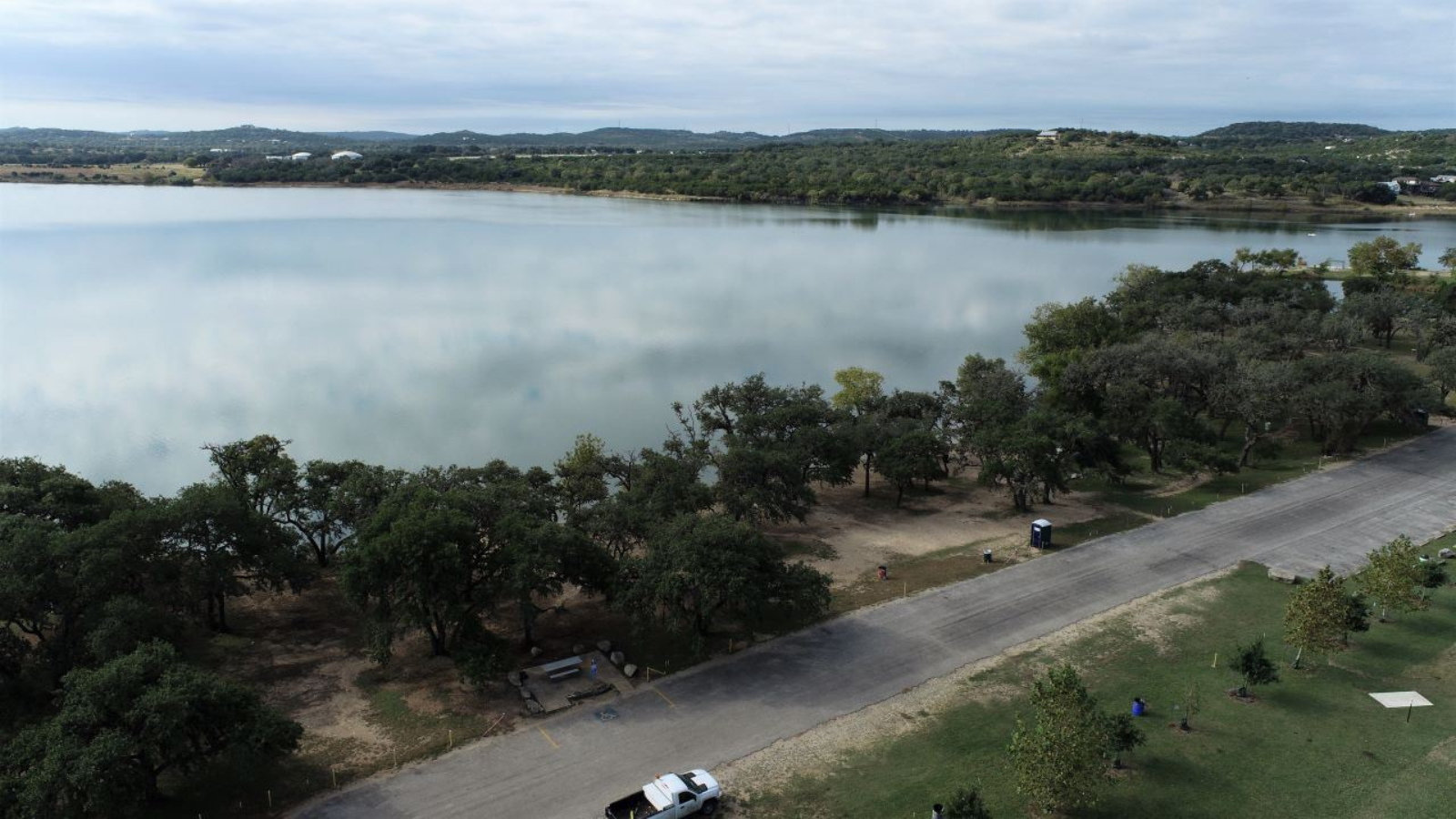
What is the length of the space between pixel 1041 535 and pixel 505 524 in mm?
17732

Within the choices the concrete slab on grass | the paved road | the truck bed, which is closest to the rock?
the paved road

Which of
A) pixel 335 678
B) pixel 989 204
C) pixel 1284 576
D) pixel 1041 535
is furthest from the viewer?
pixel 989 204

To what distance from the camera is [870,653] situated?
22969 millimetres

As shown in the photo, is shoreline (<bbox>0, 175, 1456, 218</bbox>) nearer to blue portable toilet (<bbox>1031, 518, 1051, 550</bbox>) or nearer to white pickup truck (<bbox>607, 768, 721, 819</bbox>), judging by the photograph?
blue portable toilet (<bbox>1031, 518, 1051, 550</bbox>)

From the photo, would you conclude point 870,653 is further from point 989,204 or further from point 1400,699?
point 989,204

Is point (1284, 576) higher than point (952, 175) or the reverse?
the reverse

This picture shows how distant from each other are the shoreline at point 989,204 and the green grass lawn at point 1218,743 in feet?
424

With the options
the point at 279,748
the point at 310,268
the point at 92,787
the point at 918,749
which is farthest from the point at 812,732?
the point at 310,268

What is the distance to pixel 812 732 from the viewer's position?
19.6 meters

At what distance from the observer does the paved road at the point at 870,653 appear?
1784 cm

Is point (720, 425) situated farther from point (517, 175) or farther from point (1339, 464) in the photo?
point (517, 175)

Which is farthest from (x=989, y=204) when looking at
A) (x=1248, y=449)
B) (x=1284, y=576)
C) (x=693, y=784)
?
(x=693, y=784)

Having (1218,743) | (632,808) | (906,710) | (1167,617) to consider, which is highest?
(1167,617)

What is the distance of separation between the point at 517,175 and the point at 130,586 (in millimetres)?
169945
